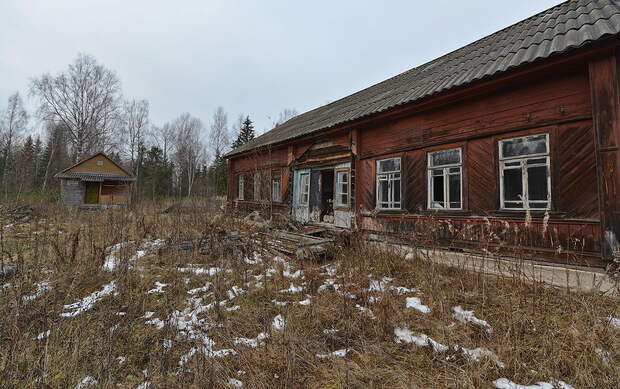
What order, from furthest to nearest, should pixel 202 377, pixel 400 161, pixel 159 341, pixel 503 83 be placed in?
pixel 400 161 < pixel 503 83 < pixel 159 341 < pixel 202 377

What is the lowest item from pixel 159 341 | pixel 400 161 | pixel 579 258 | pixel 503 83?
pixel 159 341

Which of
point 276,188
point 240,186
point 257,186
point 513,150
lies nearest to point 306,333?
point 513,150

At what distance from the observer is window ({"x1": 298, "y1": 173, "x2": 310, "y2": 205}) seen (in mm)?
10328

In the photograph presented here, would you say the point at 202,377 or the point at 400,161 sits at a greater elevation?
the point at 400,161

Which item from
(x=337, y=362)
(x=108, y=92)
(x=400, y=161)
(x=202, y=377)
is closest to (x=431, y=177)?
(x=400, y=161)

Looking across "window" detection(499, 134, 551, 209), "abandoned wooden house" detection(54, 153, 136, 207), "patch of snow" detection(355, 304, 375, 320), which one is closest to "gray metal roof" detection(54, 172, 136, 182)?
"abandoned wooden house" detection(54, 153, 136, 207)

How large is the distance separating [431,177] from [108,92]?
115ft

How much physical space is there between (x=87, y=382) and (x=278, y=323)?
186 centimetres

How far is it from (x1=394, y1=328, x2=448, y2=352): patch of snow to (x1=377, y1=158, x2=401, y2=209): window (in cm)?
442

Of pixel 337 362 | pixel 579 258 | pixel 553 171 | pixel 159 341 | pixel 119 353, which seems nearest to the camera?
pixel 337 362

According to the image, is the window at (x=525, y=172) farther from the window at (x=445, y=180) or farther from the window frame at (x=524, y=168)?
the window at (x=445, y=180)

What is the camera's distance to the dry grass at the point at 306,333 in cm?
226

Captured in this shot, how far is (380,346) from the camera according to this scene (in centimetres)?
275

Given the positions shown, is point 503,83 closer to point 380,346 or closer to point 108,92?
point 380,346
